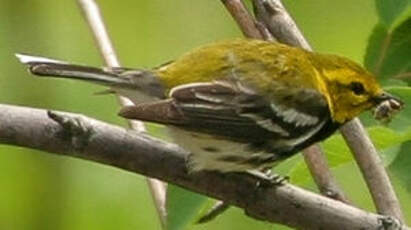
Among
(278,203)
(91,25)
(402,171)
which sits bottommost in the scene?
(402,171)

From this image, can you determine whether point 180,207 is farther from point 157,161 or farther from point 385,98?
point 385,98

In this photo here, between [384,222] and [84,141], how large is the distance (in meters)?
0.45

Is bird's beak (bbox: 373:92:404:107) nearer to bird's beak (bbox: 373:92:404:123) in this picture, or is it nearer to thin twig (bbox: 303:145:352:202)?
bird's beak (bbox: 373:92:404:123)

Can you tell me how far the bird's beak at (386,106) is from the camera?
85.3 inches

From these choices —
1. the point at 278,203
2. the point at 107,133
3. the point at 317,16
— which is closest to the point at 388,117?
the point at 278,203

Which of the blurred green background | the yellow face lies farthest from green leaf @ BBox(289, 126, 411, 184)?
the blurred green background

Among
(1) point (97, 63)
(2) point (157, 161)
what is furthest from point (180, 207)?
(1) point (97, 63)

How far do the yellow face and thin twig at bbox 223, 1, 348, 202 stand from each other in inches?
8.7

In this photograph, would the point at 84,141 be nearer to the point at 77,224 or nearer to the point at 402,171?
the point at 402,171

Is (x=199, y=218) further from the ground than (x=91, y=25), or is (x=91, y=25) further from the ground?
(x=91, y=25)

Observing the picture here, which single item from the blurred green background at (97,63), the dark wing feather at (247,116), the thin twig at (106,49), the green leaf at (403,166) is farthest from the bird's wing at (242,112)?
the blurred green background at (97,63)

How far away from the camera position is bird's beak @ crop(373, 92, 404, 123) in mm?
2167

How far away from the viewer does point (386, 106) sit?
7.32ft

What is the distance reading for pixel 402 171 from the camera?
211 centimetres
